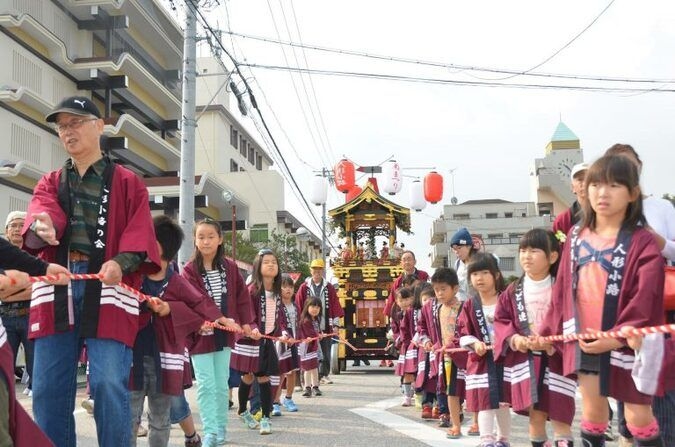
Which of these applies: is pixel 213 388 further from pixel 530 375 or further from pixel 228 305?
pixel 530 375

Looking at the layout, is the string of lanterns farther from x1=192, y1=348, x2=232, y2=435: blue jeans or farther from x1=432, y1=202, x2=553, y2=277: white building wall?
x1=432, y1=202, x2=553, y2=277: white building wall

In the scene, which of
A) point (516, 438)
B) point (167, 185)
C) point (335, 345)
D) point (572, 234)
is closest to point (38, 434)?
point (572, 234)

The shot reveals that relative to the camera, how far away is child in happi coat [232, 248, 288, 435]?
7.08 m

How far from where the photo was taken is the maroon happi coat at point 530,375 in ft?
14.9

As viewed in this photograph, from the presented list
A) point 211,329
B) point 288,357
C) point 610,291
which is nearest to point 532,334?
point 610,291

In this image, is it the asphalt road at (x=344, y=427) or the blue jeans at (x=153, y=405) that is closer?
the blue jeans at (x=153, y=405)

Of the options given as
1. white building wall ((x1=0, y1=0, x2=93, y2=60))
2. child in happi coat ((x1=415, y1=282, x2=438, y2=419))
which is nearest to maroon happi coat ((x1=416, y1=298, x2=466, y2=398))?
child in happi coat ((x1=415, y1=282, x2=438, y2=419))

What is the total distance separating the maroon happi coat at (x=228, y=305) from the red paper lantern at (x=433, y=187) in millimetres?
16872

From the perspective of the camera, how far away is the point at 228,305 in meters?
6.11

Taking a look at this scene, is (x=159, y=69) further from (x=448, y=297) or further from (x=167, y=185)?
(x=448, y=297)

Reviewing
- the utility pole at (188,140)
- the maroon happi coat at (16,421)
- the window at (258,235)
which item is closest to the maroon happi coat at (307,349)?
the utility pole at (188,140)

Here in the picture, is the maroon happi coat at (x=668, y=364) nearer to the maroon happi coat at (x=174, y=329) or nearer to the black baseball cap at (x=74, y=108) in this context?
the maroon happi coat at (x=174, y=329)

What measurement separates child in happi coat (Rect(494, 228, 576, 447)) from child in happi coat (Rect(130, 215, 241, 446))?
6.80 ft

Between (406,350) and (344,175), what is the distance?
46.8 feet
